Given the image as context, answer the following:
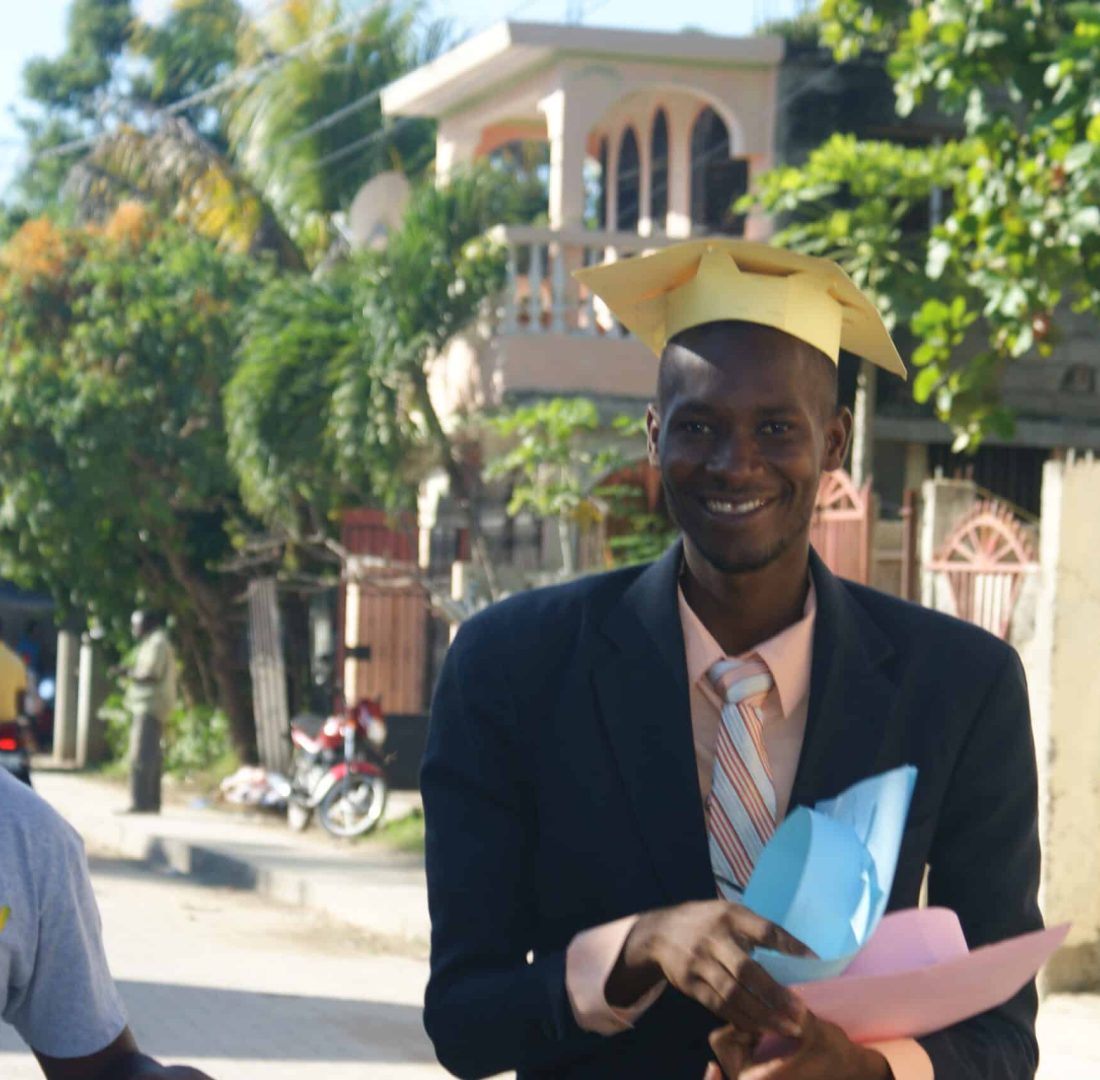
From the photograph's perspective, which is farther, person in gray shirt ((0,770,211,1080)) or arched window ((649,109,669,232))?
arched window ((649,109,669,232))

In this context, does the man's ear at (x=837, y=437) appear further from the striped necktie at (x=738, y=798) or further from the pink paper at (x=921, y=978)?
the pink paper at (x=921, y=978)

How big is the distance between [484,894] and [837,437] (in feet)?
2.06

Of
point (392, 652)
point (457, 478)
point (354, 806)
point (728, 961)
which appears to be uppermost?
point (728, 961)

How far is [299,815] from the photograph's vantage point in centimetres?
1719

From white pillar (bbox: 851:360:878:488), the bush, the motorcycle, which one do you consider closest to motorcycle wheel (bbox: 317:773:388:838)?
the motorcycle

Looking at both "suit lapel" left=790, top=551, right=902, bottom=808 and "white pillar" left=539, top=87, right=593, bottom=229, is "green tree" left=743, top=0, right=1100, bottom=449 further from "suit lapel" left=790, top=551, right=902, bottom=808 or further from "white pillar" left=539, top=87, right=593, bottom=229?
"suit lapel" left=790, top=551, right=902, bottom=808

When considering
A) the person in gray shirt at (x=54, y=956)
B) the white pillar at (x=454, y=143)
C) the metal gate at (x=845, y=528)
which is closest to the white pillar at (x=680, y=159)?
the white pillar at (x=454, y=143)

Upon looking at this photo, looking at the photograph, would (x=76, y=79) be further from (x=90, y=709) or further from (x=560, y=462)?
(x=560, y=462)

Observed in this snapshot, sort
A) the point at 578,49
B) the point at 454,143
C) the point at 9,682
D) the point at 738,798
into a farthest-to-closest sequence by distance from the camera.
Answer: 1. the point at 454,143
2. the point at 578,49
3. the point at 9,682
4. the point at 738,798

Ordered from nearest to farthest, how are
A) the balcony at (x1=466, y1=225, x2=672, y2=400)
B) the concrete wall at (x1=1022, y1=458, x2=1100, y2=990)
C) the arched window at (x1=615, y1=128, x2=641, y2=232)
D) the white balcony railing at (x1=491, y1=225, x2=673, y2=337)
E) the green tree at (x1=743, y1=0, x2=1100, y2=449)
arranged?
1. the concrete wall at (x1=1022, y1=458, x2=1100, y2=990)
2. the green tree at (x1=743, y1=0, x2=1100, y2=449)
3. the white balcony railing at (x1=491, y1=225, x2=673, y2=337)
4. the balcony at (x1=466, y1=225, x2=672, y2=400)
5. the arched window at (x1=615, y1=128, x2=641, y2=232)

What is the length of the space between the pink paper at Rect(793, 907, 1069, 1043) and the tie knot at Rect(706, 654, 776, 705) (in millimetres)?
297

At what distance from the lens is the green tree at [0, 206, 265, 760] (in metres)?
19.9

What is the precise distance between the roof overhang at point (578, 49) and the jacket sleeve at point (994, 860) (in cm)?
1559

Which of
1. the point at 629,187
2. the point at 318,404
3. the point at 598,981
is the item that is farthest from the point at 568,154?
the point at 598,981
